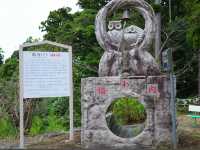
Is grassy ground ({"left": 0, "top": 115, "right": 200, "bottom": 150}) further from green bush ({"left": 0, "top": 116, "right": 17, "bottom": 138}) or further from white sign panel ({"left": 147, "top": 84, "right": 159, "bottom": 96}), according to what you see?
white sign panel ({"left": 147, "top": 84, "right": 159, "bottom": 96})

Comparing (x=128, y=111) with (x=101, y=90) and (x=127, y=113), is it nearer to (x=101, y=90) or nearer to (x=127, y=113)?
(x=127, y=113)

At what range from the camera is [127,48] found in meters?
9.81

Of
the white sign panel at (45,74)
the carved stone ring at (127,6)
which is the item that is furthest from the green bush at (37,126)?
the carved stone ring at (127,6)

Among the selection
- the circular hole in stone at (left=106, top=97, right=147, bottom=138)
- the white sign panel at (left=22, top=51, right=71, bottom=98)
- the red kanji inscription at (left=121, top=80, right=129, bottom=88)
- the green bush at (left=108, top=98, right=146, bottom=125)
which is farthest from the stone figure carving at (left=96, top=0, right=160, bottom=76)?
the green bush at (left=108, top=98, right=146, bottom=125)

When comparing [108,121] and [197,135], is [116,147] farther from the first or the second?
[197,135]

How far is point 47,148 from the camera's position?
9.45 meters

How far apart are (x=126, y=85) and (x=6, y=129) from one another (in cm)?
460

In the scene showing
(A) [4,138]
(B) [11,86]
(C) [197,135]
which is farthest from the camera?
(B) [11,86]

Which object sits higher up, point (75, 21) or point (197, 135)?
point (75, 21)

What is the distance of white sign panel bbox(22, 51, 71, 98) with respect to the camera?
963 cm

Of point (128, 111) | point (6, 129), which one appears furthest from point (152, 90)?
point (6, 129)

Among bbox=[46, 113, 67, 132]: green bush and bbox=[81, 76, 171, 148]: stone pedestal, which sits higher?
bbox=[81, 76, 171, 148]: stone pedestal

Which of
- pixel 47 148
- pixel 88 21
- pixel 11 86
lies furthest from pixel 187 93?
pixel 47 148

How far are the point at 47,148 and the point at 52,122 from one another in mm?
3575
